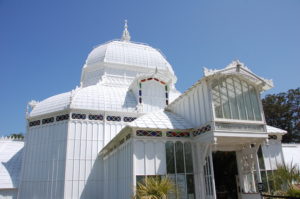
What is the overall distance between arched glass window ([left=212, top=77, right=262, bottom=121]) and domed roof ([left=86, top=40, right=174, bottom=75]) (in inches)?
599

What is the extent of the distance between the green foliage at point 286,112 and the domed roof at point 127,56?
62.1ft

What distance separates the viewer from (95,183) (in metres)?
18.6

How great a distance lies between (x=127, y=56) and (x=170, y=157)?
17.4 metres

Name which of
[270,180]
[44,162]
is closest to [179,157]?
[270,180]

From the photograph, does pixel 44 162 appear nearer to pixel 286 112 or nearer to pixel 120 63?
pixel 120 63

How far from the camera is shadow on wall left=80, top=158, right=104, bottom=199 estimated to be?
18.1 meters

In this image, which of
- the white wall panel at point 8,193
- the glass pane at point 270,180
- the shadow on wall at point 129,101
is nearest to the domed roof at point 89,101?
the shadow on wall at point 129,101

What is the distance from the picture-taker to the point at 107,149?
1806 centimetres

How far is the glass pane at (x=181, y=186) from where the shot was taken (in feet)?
41.7

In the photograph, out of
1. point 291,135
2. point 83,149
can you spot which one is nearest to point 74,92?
point 83,149

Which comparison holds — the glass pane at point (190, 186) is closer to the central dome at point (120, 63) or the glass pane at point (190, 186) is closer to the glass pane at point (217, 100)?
the glass pane at point (217, 100)

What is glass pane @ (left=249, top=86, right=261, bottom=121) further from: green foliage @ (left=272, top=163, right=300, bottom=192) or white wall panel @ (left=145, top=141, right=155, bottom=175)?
white wall panel @ (left=145, top=141, right=155, bottom=175)

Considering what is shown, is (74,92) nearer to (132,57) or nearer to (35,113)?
(35,113)

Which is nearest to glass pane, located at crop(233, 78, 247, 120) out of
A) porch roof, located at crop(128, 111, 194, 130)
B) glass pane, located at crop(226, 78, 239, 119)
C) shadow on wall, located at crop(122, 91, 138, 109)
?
glass pane, located at crop(226, 78, 239, 119)
